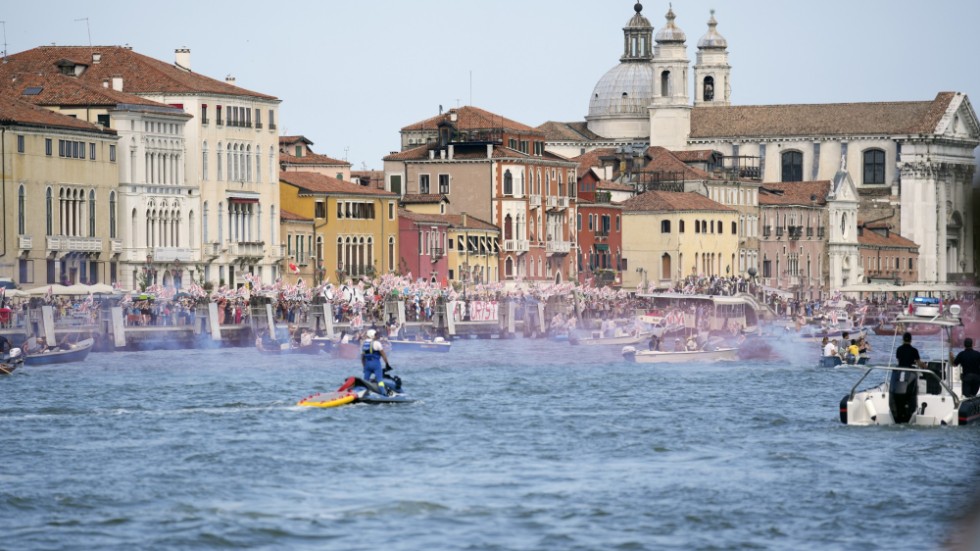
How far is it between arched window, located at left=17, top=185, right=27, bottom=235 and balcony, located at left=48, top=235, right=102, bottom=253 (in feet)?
4.24

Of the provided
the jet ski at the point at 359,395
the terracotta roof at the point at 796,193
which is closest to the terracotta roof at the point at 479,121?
the terracotta roof at the point at 796,193

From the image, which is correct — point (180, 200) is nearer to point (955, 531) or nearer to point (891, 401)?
point (891, 401)

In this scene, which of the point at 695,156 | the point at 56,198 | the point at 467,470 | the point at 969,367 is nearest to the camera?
the point at 467,470

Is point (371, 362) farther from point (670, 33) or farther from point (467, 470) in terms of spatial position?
point (670, 33)

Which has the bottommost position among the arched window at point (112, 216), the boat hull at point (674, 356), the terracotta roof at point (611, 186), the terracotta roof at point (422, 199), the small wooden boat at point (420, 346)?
the boat hull at point (674, 356)

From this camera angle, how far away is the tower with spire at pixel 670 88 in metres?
164

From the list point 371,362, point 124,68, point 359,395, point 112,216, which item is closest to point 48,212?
point 112,216

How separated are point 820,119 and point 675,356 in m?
97.4

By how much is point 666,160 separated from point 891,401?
10232cm

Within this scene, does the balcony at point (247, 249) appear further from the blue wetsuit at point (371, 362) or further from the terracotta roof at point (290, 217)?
the blue wetsuit at point (371, 362)

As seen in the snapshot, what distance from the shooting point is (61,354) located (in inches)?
2694

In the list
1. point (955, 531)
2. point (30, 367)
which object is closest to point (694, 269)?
point (30, 367)

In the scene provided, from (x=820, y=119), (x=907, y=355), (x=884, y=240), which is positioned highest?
(x=820, y=119)

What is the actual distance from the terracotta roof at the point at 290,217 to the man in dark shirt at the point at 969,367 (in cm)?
6144
